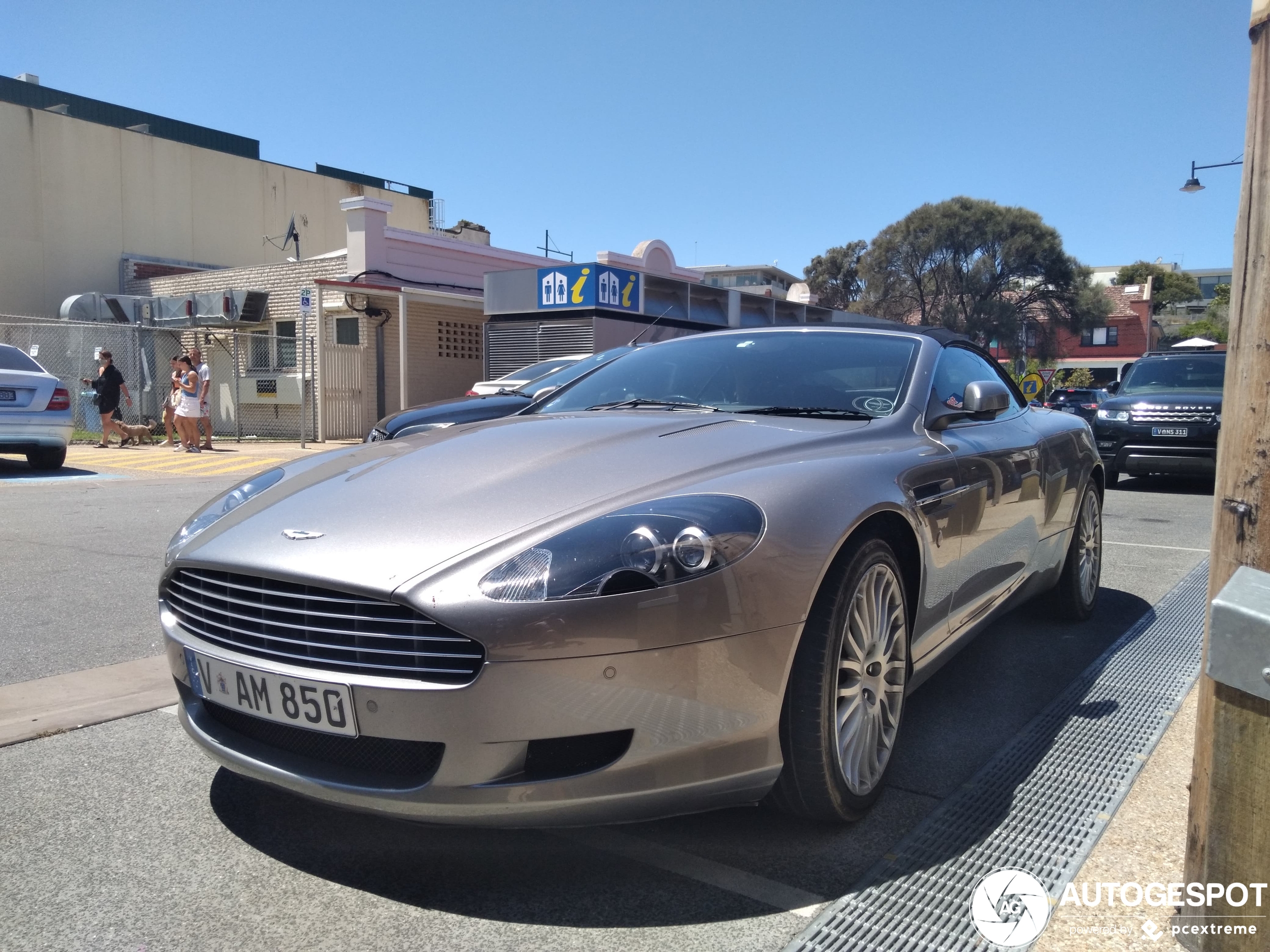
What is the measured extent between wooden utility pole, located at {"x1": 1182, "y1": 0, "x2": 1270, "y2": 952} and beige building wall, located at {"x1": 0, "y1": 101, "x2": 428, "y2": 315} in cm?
2788

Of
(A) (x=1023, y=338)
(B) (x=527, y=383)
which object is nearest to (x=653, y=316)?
(B) (x=527, y=383)

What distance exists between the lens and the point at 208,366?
1936cm

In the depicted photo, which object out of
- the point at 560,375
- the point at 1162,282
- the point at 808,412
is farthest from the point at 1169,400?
the point at 1162,282

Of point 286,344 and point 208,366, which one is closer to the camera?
point 208,366

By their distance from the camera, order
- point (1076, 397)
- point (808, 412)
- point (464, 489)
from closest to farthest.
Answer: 1. point (464, 489)
2. point (808, 412)
3. point (1076, 397)

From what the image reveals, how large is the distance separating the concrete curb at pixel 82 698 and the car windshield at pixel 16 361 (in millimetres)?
8629

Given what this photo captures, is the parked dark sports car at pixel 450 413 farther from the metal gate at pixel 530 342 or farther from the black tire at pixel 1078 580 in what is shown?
the metal gate at pixel 530 342

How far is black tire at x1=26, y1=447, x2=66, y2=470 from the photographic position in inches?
→ 446

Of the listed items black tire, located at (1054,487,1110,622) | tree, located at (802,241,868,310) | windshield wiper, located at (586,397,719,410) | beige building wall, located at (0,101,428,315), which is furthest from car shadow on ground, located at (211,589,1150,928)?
tree, located at (802,241,868,310)

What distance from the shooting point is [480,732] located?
6.72ft

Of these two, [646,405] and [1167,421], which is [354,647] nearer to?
[646,405]

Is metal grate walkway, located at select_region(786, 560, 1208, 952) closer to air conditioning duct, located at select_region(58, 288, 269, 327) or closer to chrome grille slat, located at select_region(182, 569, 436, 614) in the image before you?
chrome grille slat, located at select_region(182, 569, 436, 614)

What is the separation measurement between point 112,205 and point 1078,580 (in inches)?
1110

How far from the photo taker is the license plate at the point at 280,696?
2.13 metres
